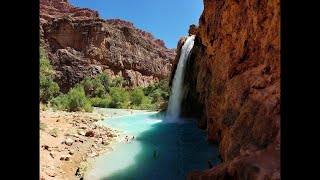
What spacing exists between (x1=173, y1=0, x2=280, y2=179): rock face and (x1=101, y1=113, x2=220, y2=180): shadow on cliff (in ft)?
4.00

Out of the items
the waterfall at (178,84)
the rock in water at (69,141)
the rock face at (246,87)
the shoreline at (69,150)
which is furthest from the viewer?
the waterfall at (178,84)

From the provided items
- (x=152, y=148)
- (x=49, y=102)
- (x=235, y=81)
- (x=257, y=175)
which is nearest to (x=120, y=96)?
(x=49, y=102)

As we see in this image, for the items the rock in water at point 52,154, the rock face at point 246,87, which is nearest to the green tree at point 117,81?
the rock face at point 246,87

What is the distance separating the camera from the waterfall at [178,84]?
981 inches

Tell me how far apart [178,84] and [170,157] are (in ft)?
50.8

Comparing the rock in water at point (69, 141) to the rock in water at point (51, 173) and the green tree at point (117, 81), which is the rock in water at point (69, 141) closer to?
the rock in water at point (51, 173)

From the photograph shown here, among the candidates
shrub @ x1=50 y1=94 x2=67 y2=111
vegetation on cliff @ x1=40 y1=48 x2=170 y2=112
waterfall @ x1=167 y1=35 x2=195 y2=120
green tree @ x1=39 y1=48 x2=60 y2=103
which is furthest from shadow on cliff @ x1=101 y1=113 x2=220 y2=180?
green tree @ x1=39 y1=48 x2=60 y2=103

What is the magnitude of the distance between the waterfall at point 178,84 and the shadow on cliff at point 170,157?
378 inches
